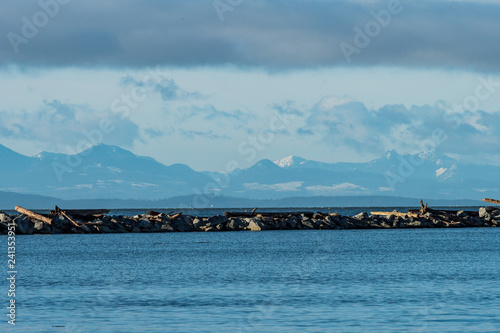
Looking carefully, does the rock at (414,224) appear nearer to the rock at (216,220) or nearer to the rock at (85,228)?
the rock at (216,220)

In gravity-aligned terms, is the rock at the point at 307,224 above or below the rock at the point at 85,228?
above

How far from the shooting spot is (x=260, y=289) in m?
33.0

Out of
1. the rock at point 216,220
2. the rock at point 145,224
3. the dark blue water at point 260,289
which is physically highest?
the rock at point 216,220

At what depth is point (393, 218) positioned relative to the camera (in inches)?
3713

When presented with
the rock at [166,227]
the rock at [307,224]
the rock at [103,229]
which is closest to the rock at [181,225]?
the rock at [166,227]

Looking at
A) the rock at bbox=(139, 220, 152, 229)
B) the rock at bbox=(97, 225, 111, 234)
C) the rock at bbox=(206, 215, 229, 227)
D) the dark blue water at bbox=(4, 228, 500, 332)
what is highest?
the rock at bbox=(206, 215, 229, 227)

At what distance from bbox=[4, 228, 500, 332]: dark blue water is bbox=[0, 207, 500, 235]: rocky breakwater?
68.7 ft

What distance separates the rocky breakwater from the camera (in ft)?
263

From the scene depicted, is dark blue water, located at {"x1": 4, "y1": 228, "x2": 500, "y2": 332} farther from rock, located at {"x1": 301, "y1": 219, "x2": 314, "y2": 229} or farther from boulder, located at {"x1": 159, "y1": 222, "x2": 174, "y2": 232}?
rock, located at {"x1": 301, "y1": 219, "x2": 314, "y2": 229}

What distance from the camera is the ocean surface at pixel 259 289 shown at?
24.8 metres

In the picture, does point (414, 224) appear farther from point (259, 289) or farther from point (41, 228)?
point (259, 289)

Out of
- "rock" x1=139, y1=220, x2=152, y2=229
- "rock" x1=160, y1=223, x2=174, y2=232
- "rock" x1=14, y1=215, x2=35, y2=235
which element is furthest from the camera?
"rock" x1=160, y1=223, x2=174, y2=232

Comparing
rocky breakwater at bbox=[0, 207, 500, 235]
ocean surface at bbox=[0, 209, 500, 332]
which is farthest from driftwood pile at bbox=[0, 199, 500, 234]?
ocean surface at bbox=[0, 209, 500, 332]

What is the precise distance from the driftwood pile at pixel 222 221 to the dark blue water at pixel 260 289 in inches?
830
